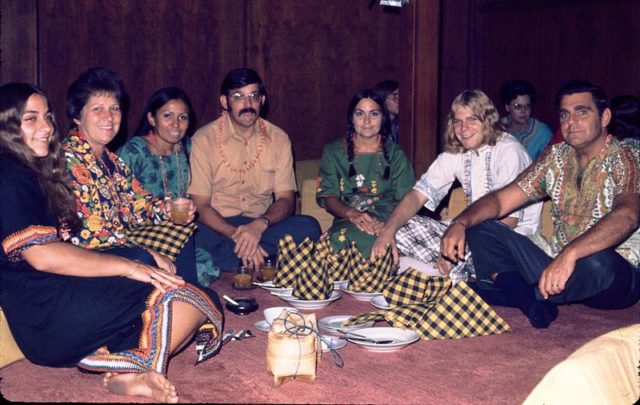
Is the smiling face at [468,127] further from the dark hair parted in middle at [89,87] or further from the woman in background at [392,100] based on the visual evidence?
the dark hair parted in middle at [89,87]

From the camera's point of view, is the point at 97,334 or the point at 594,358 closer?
the point at 594,358

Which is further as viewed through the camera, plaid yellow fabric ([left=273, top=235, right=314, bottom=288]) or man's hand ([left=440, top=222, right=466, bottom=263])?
plaid yellow fabric ([left=273, top=235, right=314, bottom=288])

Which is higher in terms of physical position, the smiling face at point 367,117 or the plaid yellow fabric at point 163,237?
the smiling face at point 367,117

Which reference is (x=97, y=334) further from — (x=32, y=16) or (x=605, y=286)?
(x=32, y=16)

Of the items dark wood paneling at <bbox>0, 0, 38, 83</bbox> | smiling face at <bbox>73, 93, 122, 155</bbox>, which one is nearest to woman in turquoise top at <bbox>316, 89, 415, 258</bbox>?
smiling face at <bbox>73, 93, 122, 155</bbox>

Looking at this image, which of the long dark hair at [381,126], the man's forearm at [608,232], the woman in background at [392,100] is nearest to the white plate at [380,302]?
the man's forearm at [608,232]

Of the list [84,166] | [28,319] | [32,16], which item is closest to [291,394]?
[28,319]

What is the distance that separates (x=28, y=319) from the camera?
108 inches

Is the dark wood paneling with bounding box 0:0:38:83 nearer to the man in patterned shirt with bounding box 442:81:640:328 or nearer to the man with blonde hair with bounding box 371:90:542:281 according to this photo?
the man with blonde hair with bounding box 371:90:542:281

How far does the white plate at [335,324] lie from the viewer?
3.28 m

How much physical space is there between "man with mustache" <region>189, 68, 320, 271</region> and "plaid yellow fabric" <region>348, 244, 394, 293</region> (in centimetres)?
77

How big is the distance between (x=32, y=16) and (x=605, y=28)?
439 centimetres

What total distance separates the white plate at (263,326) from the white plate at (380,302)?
0.55m

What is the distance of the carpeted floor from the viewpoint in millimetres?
2688
